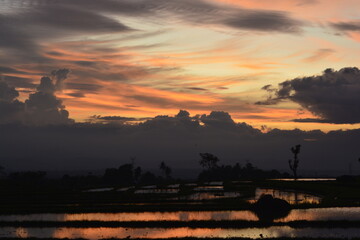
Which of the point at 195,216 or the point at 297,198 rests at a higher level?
the point at 195,216

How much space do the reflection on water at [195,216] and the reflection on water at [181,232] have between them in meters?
4.77

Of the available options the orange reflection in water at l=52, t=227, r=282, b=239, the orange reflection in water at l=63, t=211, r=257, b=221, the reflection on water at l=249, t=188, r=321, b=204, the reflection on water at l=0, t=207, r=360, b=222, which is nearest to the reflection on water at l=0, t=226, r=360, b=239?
the orange reflection in water at l=52, t=227, r=282, b=239

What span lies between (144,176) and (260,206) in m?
103

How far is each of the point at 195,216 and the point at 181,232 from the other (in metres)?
8.06

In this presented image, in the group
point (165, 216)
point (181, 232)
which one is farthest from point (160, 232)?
point (165, 216)

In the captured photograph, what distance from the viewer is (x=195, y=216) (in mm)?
41875

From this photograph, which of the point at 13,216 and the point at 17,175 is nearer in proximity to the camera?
the point at 13,216

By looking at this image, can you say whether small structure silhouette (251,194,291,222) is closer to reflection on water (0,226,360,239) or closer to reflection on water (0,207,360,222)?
reflection on water (0,207,360,222)

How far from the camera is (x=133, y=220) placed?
40.1 meters

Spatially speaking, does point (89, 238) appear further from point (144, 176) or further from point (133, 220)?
point (144, 176)

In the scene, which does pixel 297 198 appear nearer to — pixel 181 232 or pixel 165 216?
pixel 165 216


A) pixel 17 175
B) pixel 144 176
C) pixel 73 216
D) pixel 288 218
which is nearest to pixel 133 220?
pixel 73 216

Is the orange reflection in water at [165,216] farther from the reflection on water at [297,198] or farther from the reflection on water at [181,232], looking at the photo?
the reflection on water at [297,198]

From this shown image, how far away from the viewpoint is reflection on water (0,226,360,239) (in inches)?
1240
